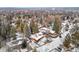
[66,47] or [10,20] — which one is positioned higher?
[10,20]

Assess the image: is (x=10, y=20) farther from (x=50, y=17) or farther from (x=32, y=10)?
(x=50, y=17)

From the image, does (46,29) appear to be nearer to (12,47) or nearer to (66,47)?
(66,47)
